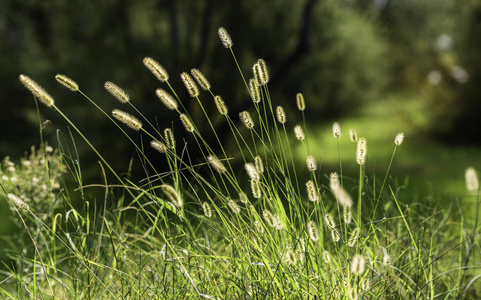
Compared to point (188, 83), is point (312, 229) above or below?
below

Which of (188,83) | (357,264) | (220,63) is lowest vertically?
(357,264)

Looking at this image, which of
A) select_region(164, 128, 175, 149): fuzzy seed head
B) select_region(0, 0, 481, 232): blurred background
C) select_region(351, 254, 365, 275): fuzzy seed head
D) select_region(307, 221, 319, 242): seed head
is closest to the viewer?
select_region(351, 254, 365, 275): fuzzy seed head

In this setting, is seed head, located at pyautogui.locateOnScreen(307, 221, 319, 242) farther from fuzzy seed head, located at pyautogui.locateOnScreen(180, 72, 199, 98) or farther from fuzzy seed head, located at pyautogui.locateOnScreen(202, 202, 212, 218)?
fuzzy seed head, located at pyautogui.locateOnScreen(180, 72, 199, 98)

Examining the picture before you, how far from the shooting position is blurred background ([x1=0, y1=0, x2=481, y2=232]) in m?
8.25

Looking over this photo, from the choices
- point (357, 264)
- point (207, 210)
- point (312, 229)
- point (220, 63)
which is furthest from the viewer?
point (220, 63)

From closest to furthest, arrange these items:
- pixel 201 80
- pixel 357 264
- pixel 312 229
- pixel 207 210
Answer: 1. pixel 357 264
2. pixel 312 229
3. pixel 207 210
4. pixel 201 80

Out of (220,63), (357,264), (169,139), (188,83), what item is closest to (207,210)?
(169,139)

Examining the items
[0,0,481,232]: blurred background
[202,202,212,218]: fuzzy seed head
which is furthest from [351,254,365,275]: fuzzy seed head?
[0,0,481,232]: blurred background

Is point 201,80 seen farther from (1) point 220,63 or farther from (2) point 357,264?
(1) point 220,63

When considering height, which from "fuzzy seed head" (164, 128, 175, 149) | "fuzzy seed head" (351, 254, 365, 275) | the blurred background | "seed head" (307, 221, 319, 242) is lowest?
"fuzzy seed head" (351, 254, 365, 275)

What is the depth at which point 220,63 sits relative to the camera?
8.73 meters

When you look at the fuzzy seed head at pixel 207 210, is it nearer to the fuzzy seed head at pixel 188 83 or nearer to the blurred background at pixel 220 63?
the fuzzy seed head at pixel 188 83

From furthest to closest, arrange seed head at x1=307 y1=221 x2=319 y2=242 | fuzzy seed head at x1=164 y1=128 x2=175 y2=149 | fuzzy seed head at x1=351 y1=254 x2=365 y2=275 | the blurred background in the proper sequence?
the blurred background < fuzzy seed head at x1=164 y1=128 x2=175 y2=149 < seed head at x1=307 y1=221 x2=319 y2=242 < fuzzy seed head at x1=351 y1=254 x2=365 y2=275

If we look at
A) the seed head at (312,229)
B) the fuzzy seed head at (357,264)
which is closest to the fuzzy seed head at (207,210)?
the seed head at (312,229)
